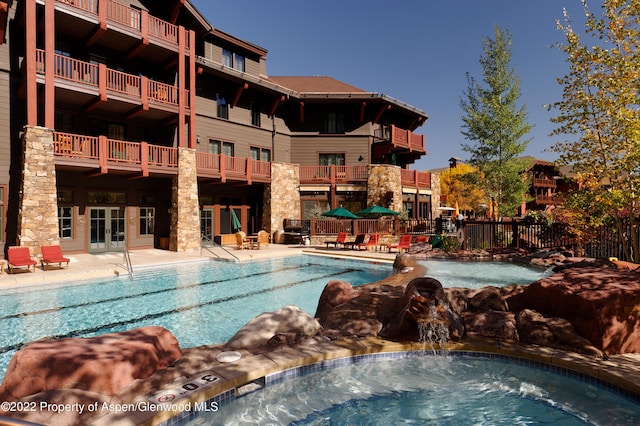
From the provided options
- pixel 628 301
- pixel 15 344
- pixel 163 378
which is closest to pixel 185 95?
pixel 15 344

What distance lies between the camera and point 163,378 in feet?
13.8

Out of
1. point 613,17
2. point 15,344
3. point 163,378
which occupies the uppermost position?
point 613,17

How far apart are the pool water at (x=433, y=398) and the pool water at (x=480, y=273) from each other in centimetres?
630

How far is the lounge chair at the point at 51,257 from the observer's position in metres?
12.8

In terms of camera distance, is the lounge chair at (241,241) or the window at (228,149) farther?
the window at (228,149)

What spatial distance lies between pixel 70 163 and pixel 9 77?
4633 millimetres

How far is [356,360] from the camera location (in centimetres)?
520

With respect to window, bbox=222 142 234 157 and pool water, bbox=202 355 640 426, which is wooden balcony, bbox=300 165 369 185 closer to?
window, bbox=222 142 234 157

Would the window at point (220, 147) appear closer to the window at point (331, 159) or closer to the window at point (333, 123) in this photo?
the window at point (331, 159)

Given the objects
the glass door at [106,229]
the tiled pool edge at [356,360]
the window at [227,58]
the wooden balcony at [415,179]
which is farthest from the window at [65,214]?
the wooden balcony at [415,179]

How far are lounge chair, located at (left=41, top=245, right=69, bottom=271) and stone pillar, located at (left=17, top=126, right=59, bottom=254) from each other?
0.88 meters

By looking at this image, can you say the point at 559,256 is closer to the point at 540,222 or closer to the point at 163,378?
the point at 540,222

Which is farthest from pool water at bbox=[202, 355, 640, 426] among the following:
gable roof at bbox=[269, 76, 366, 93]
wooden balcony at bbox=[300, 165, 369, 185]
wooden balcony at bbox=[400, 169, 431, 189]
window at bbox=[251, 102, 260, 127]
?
gable roof at bbox=[269, 76, 366, 93]

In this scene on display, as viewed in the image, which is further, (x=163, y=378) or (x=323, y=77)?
(x=323, y=77)
